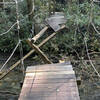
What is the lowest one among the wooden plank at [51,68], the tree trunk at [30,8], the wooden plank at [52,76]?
the wooden plank at [51,68]

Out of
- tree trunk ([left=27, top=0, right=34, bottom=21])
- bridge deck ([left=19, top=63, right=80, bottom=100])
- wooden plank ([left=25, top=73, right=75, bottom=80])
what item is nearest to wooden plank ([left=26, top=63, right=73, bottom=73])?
bridge deck ([left=19, top=63, right=80, bottom=100])

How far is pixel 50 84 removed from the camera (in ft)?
7.41

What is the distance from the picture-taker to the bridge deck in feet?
6.51

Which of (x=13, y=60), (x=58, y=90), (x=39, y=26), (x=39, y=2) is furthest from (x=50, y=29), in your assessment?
(x=58, y=90)

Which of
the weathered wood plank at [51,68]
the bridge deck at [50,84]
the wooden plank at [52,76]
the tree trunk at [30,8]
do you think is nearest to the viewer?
the bridge deck at [50,84]

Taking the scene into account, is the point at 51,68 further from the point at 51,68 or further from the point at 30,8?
the point at 30,8

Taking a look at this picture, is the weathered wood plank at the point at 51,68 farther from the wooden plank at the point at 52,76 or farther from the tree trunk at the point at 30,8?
the tree trunk at the point at 30,8

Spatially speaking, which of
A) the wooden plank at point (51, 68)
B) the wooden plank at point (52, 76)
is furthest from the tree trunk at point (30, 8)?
the wooden plank at point (52, 76)

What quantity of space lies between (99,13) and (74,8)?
734mm

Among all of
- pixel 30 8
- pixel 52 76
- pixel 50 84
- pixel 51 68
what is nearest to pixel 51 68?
pixel 51 68

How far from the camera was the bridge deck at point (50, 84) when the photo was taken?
1.99 m

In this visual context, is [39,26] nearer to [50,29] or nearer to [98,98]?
[50,29]

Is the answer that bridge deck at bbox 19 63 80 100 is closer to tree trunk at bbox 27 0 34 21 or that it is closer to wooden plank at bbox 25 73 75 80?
wooden plank at bbox 25 73 75 80

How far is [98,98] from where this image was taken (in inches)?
140
